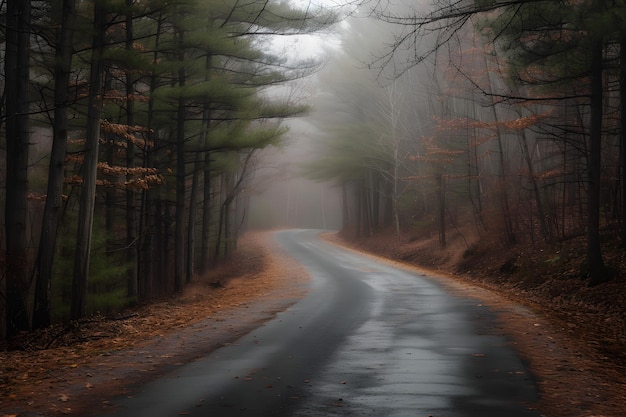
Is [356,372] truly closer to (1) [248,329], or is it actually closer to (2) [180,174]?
(1) [248,329]

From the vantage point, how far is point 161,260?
1146 inches

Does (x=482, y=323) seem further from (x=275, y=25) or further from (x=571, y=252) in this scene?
(x=275, y=25)

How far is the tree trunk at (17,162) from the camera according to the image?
13.2 m

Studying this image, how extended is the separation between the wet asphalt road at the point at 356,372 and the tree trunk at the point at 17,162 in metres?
5.45

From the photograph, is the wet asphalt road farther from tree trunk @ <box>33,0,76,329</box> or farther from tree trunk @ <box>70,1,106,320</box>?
tree trunk @ <box>33,0,76,329</box>

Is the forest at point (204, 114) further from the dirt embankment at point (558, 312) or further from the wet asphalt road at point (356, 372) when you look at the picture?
the wet asphalt road at point (356, 372)

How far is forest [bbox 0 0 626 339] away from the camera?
1355cm

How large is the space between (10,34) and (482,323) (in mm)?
11246

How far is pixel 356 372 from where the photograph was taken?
7.73 metres

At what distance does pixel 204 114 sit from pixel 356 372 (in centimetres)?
1677

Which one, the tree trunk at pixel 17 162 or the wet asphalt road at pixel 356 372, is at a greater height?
the tree trunk at pixel 17 162

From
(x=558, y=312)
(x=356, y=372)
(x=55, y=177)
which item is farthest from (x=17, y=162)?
(x=558, y=312)

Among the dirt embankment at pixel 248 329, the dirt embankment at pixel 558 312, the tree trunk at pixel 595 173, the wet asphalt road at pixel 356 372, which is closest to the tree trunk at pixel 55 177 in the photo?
the dirt embankment at pixel 248 329

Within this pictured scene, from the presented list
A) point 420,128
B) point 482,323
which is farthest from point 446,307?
point 420,128
